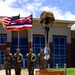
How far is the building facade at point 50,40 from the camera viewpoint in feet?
166

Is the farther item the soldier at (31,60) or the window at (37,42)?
the window at (37,42)

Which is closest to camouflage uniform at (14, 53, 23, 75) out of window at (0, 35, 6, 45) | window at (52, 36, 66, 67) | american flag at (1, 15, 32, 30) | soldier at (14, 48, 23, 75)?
soldier at (14, 48, 23, 75)

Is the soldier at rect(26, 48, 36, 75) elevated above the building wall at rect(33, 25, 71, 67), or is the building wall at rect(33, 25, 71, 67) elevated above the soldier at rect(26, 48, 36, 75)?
the building wall at rect(33, 25, 71, 67)

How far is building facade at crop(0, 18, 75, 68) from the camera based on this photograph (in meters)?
50.6

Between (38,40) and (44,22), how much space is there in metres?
40.1

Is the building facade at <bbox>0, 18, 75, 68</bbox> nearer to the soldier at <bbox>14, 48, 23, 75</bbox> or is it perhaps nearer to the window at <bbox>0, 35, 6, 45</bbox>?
the window at <bbox>0, 35, 6, 45</bbox>

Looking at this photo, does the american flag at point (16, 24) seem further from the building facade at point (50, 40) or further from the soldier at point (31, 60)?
the building facade at point (50, 40)

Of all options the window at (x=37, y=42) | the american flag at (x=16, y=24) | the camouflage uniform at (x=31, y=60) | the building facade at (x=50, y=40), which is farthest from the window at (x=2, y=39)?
the camouflage uniform at (x=31, y=60)

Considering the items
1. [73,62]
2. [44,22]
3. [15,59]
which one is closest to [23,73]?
[15,59]

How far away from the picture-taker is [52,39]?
5262cm

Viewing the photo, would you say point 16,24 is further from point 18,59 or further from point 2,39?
point 2,39

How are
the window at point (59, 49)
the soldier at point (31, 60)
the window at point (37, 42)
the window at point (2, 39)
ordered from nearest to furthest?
1. the soldier at point (31, 60)
2. the window at point (2, 39)
3. the window at point (37, 42)
4. the window at point (59, 49)

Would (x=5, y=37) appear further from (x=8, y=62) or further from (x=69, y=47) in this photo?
(x=8, y=62)

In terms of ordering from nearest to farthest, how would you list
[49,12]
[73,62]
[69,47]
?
[49,12]
[69,47]
[73,62]
